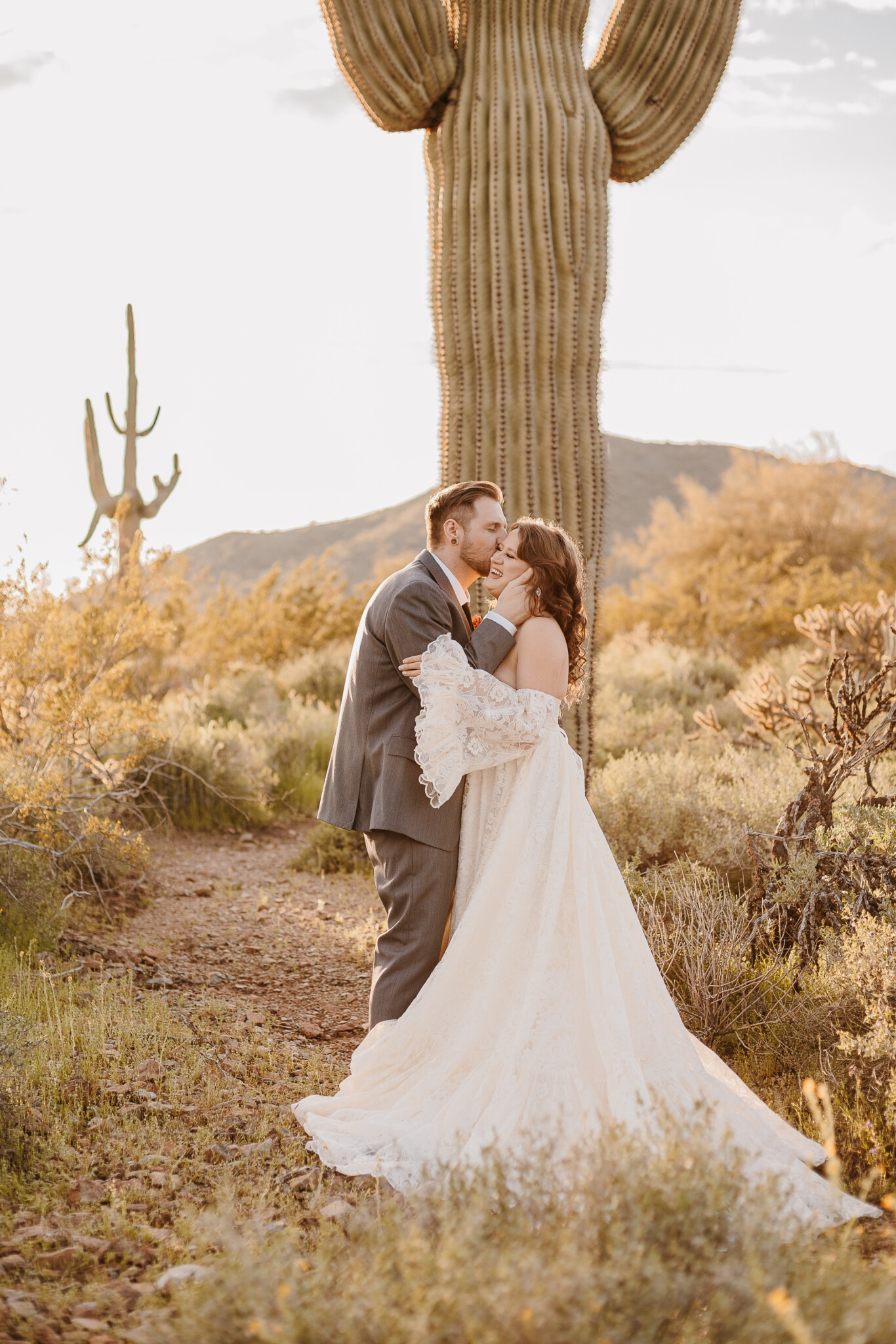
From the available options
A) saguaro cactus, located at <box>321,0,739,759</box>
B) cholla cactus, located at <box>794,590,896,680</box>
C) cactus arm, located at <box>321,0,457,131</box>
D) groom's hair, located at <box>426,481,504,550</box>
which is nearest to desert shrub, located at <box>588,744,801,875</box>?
saguaro cactus, located at <box>321,0,739,759</box>

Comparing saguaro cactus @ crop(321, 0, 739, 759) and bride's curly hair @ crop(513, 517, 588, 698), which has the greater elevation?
saguaro cactus @ crop(321, 0, 739, 759)

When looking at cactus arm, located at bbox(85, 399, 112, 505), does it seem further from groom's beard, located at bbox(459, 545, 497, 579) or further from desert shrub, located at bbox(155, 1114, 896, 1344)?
desert shrub, located at bbox(155, 1114, 896, 1344)

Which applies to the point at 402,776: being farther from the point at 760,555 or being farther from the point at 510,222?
the point at 760,555

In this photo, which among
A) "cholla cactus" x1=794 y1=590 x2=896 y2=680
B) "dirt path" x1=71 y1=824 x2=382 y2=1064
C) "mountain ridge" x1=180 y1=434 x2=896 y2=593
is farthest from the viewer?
"mountain ridge" x1=180 y1=434 x2=896 y2=593

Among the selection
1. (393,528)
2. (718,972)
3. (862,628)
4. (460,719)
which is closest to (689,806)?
(862,628)

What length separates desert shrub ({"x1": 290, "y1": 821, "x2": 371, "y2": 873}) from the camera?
6.70 meters

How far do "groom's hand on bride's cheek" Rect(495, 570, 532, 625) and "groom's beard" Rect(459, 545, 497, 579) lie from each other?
268 millimetres

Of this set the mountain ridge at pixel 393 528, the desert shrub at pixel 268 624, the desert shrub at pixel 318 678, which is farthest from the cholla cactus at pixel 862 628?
the mountain ridge at pixel 393 528

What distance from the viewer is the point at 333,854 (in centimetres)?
673

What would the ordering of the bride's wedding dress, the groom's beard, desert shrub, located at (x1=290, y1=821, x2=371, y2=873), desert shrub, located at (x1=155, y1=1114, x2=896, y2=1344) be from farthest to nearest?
1. desert shrub, located at (x1=290, y1=821, x2=371, y2=873)
2. the groom's beard
3. the bride's wedding dress
4. desert shrub, located at (x1=155, y1=1114, x2=896, y2=1344)

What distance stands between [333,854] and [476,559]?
3588mm

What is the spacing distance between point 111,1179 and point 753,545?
54.6 ft

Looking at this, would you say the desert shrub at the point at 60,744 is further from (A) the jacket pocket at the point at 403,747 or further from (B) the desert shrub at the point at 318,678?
(B) the desert shrub at the point at 318,678

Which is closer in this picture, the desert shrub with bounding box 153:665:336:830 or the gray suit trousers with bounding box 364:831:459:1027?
the gray suit trousers with bounding box 364:831:459:1027
